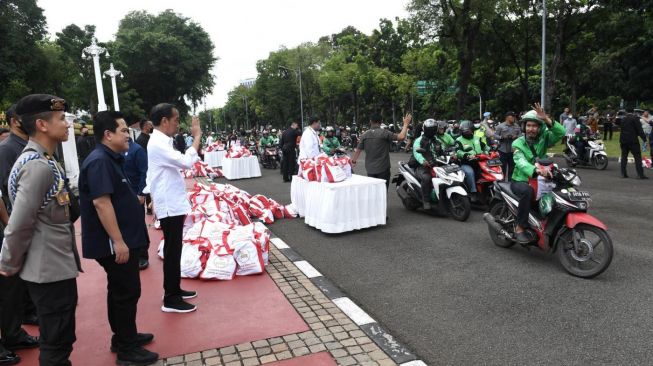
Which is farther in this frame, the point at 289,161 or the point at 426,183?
the point at 289,161

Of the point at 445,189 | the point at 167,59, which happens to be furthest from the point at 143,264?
the point at 167,59

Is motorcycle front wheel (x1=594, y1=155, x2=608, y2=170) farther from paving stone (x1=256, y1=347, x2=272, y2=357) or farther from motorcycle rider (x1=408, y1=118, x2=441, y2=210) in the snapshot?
paving stone (x1=256, y1=347, x2=272, y2=357)

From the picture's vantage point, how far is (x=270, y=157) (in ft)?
65.5

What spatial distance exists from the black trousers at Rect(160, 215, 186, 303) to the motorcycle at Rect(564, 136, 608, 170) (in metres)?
13.4

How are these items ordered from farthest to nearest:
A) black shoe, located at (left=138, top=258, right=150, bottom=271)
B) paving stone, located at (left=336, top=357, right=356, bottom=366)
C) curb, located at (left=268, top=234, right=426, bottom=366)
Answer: black shoe, located at (left=138, top=258, right=150, bottom=271)
curb, located at (left=268, top=234, right=426, bottom=366)
paving stone, located at (left=336, top=357, right=356, bottom=366)

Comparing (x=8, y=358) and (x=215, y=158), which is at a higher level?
(x=215, y=158)

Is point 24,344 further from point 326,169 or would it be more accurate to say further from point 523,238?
point 523,238

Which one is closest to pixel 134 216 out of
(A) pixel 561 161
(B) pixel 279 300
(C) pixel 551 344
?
(B) pixel 279 300

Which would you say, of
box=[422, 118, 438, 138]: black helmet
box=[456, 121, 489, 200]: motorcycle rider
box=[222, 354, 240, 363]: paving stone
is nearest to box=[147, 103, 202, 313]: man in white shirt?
box=[222, 354, 240, 363]: paving stone

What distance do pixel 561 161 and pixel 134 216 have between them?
56.2 feet

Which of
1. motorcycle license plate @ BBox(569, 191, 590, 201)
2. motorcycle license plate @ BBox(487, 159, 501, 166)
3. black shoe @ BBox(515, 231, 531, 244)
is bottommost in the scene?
black shoe @ BBox(515, 231, 531, 244)

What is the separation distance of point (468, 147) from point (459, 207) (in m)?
1.61

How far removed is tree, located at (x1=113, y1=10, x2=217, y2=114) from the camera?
42.0 metres

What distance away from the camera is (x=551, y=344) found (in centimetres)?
370
